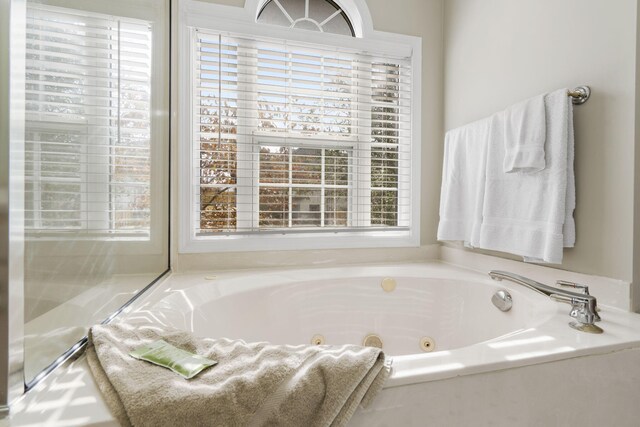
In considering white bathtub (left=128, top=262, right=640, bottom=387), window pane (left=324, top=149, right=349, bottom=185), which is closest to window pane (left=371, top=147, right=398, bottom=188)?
window pane (left=324, top=149, right=349, bottom=185)

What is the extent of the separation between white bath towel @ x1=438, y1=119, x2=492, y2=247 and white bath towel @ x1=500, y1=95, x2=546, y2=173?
197 mm

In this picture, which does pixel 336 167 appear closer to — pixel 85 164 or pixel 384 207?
pixel 384 207

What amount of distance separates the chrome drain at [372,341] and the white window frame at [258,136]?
51cm

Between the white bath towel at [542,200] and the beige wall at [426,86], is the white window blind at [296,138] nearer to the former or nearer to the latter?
the beige wall at [426,86]

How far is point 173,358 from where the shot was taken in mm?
726

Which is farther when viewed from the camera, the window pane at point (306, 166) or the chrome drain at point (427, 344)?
the window pane at point (306, 166)

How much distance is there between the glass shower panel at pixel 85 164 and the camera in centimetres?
71

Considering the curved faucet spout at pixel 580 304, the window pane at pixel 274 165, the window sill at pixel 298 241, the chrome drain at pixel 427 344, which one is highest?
the window pane at pixel 274 165

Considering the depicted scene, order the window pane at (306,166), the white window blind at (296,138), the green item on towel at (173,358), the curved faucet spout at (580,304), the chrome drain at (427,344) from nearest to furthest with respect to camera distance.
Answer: the green item on towel at (173,358), the curved faucet spout at (580,304), the chrome drain at (427,344), the white window blind at (296,138), the window pane at (306,166)

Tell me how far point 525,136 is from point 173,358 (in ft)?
4.67

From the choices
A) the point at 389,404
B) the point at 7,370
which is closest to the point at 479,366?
the point at 389,404

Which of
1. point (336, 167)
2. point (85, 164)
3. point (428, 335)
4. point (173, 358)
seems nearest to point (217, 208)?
point (336, 167)

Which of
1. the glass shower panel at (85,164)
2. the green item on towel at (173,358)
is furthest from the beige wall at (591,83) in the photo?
the glass shower panel at (85,164)

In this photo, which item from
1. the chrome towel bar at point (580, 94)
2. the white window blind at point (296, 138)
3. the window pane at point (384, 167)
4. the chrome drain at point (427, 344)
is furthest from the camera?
the window pane at point (384, 167)
